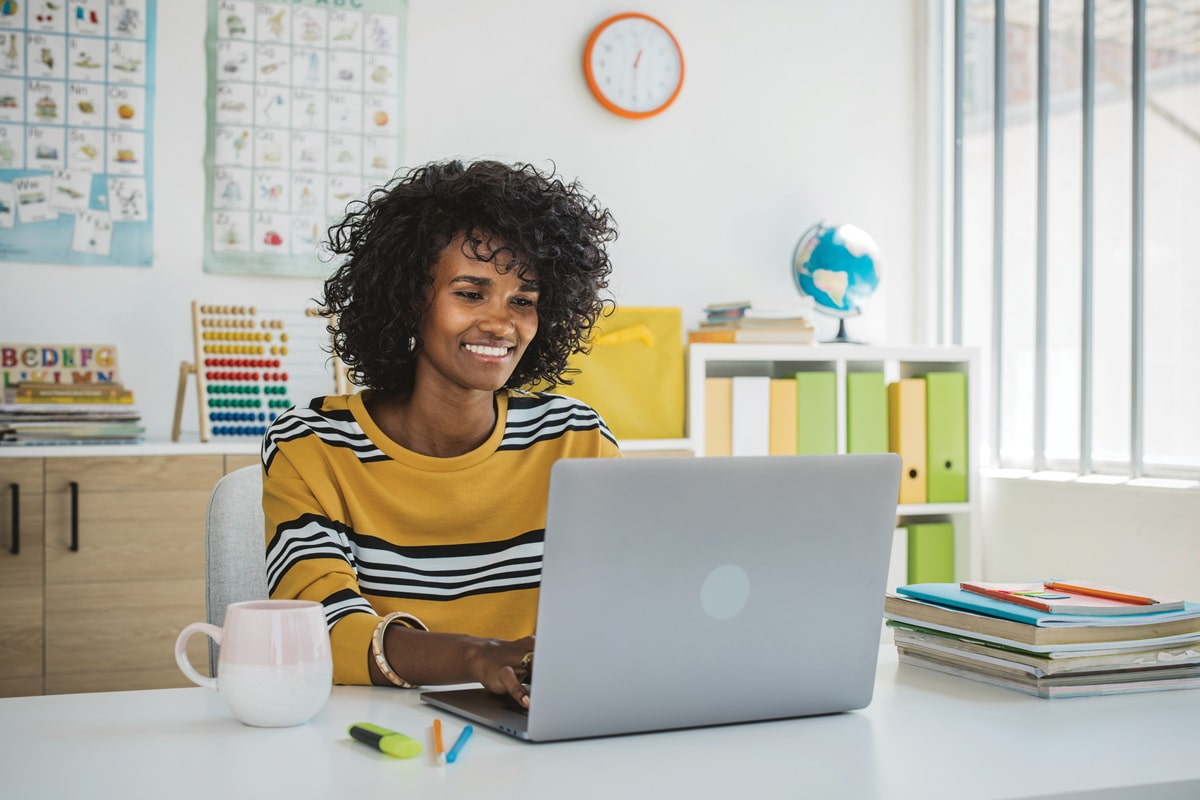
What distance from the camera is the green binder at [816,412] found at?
328 cm

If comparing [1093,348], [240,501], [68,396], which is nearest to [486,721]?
[240,501]

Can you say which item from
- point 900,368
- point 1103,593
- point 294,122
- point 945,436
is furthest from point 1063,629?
point 294,122

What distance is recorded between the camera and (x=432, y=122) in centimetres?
331

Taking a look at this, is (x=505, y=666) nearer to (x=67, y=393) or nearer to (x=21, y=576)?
(x=21, y=576)

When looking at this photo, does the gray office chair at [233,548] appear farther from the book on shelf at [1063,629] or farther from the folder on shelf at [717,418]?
the folder on shelf at [717,418]

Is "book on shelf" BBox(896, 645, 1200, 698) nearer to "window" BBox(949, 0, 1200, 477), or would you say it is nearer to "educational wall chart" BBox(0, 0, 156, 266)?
"window" BBox(949, 0, 1200, 477)

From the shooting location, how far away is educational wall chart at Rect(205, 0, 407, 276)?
122 inches

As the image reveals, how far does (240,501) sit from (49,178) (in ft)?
5.97

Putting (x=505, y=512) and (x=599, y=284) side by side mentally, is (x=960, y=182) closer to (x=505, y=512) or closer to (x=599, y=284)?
(x=599, y=284)

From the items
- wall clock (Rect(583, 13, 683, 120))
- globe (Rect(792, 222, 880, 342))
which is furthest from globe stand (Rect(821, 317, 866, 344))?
wall clock (Rect(583, 13, 683, 120))

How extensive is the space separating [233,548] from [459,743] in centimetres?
68

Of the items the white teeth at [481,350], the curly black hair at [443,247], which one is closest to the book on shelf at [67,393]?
the curly black hair at [443,247]

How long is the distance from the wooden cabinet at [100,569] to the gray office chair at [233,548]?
121cm

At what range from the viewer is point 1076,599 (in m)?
1.28
